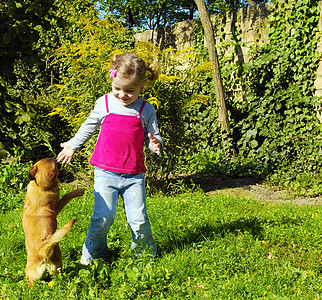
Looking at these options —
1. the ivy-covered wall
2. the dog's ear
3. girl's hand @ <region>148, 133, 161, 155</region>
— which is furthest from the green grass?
the ivy-covered wall

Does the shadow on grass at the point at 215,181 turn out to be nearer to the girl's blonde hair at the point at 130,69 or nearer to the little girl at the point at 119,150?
the little girl at the point at 119,150

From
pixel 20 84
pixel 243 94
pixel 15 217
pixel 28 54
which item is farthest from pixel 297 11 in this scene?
pixel 20 84

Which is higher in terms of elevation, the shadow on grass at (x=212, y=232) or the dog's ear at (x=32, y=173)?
the dog's ear at (x=32, y=173)

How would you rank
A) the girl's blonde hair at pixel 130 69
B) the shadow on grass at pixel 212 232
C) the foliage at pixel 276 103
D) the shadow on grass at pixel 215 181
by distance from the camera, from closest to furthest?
1. the girl's blonde hair at pixel 130 69
2. the shadow on grass at pixel 212 232
3. the shadow on grass at pixel 215 181
4. the foliage at pixel 276 103

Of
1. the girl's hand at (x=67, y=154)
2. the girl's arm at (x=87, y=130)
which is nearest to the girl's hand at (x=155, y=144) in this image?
the girl's arm at (x=87, y=130)

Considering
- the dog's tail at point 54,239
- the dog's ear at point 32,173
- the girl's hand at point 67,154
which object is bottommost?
the dog's tail at point 54,239

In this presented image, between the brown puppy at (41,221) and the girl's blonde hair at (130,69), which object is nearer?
the brown puppy at (41,221)

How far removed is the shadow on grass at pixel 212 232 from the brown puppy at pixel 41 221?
100cm

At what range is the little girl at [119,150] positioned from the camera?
2.73m

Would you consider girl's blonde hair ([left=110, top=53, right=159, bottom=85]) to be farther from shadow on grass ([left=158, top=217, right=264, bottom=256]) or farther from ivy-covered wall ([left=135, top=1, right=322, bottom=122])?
ivy-covered wall ([left=135, top=1, right=322, bottom=122])

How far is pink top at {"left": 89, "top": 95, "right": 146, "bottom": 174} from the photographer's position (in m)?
2.76

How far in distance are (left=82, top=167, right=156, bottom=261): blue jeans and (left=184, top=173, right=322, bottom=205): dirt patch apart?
2647 mm

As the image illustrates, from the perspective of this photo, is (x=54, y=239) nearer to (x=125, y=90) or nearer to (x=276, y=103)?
(x=125, y=90)

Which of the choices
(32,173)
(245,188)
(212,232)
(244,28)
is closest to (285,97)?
(244,28)
